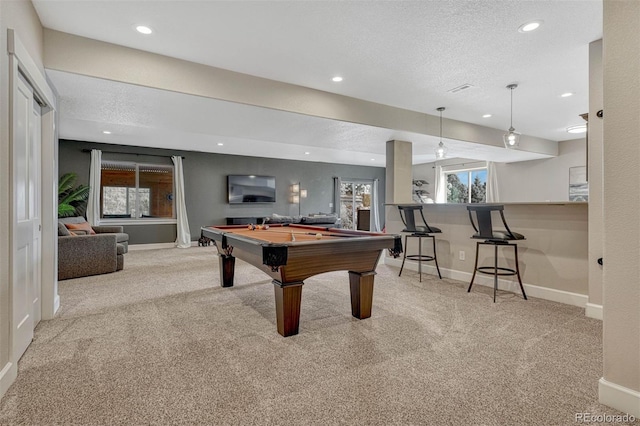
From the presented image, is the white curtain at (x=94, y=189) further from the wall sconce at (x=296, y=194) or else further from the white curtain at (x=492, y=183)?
the white curtain at (x=492, y=183)

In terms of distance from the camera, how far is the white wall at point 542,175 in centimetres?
773

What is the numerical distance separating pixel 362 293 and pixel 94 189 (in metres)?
7.26

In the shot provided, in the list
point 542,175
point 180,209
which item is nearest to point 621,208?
point 542,175

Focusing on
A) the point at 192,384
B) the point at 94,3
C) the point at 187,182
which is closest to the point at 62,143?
the point at 187,182

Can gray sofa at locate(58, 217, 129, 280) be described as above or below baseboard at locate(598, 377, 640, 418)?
above

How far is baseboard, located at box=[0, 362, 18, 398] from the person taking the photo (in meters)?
1.79

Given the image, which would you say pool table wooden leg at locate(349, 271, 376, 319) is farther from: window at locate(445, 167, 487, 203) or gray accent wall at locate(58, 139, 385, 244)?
window at locate(445, 167, 487, 203)

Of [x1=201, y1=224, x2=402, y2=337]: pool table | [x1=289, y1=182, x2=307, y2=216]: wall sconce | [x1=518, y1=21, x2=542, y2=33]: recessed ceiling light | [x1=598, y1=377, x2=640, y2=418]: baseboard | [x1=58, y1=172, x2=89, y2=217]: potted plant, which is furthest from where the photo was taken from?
[x1=289, y1=182, x2=307, y2=216]: wall sconce

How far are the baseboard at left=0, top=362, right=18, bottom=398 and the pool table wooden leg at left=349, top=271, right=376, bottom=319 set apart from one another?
240 cm

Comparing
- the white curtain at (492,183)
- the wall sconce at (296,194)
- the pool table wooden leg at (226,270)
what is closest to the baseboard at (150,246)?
the wall sconce at (296,194)

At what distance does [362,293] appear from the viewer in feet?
9.87

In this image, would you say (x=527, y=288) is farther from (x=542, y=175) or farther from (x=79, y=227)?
(x=79, y=227)

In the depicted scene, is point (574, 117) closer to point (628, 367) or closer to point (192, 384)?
point (628, 367)

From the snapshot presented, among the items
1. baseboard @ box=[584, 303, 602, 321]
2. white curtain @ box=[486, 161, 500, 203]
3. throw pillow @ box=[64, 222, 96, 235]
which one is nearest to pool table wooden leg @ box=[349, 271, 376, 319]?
baseboard @ box=[584, 303, 602, 321]
